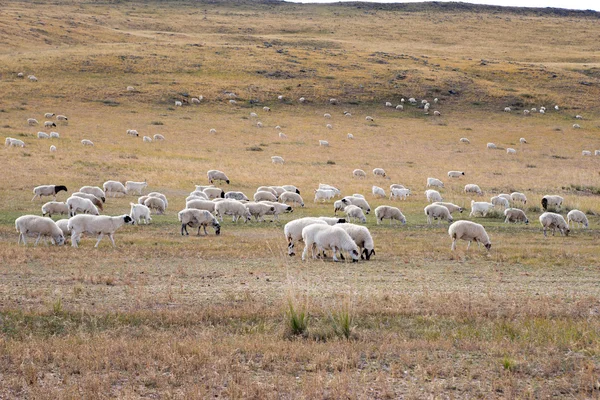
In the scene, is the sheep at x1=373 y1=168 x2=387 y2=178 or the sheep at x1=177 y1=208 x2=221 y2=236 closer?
the sheep at x1=177 y1=208 x2=221 y2=236

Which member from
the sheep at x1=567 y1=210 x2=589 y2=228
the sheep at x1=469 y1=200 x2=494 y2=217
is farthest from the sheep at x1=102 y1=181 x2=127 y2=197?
the sheep at x1=567 y1=210 x2=589 y2=228

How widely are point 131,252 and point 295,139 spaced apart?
41.6m

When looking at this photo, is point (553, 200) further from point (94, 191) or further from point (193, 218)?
point (94, 191)

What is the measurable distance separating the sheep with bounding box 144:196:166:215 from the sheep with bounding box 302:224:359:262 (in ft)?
39.3

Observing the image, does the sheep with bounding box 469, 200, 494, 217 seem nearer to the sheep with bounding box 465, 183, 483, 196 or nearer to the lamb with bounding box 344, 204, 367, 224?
the lamb with bounding box 344, 204, 367, 224

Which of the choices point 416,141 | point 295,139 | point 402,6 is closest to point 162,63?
point 295,139

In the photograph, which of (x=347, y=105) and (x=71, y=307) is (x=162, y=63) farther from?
(x=71, y=307)

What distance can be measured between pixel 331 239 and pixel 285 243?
12.6ft

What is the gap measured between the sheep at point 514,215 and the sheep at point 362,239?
1232 cm

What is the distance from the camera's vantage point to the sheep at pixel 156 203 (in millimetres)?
28344

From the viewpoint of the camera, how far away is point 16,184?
33.6 metres

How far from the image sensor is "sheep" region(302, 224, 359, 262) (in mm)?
18016

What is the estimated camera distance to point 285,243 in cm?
2161

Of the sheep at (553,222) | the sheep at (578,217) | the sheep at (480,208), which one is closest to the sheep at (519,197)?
the sheep at (480,208)
